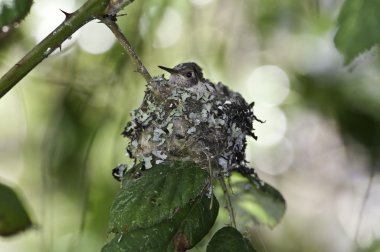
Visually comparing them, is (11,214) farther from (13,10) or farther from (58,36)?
(58,36)

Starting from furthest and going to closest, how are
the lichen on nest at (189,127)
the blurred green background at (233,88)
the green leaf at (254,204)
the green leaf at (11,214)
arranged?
the blurred green background at (233,88)
the green leaf at (254,204)
the green leaf at (11,214)
the lichen on nest at (189,127)

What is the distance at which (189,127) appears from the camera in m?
2.63

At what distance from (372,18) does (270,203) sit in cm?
124

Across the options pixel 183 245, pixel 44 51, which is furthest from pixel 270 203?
pixel 44 51

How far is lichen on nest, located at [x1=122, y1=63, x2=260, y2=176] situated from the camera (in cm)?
235

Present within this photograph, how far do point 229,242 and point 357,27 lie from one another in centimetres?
68

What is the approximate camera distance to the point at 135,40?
3654 millimetres

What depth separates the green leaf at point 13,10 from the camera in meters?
1.98

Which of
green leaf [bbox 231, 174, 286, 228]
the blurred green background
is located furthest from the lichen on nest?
the blurred green background

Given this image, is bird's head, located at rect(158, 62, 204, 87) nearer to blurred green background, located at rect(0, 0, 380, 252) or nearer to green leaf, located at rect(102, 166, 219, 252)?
blurred green background, located at rect(0, 0, 380, 252)

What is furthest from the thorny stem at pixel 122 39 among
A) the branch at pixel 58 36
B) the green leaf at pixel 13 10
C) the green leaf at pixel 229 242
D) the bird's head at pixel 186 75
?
the bird's head at pixel 186 75

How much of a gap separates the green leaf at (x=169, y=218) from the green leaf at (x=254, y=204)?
993mm

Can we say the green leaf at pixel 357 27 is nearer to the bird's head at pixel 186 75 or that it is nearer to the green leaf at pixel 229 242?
the green leaf at pixel 229 242

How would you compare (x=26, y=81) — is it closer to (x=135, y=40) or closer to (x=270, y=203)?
(x=135, y=40)
